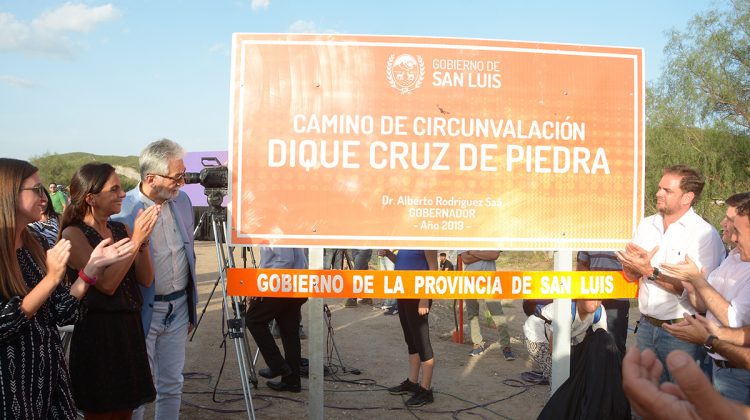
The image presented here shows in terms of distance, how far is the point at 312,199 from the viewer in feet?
12.8

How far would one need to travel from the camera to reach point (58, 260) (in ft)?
8.02

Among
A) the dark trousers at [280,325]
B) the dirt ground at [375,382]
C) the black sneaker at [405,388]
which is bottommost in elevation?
the dirt ground at [375,382]

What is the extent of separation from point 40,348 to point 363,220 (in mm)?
2020

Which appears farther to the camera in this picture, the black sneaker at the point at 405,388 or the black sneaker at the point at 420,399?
the black sneaker at the point at 405,388

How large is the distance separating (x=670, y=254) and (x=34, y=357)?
3674 millimetres

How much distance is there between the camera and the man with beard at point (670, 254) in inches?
147

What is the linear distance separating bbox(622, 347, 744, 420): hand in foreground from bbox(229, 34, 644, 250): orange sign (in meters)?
2.71

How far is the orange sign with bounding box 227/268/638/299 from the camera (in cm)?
391

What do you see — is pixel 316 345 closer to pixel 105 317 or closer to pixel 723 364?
pixel 105 317

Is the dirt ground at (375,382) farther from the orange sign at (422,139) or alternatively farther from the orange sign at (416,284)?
the orange sign at (422,139)

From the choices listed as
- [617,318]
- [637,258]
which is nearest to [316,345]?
[637,258]

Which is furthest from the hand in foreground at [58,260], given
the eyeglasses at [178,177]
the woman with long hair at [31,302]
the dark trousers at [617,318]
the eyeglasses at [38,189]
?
the dark trousers at [617,318]

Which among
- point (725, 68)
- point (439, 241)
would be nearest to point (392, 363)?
point (439, 241)

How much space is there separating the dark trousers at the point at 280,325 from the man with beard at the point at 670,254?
3.24 metres
